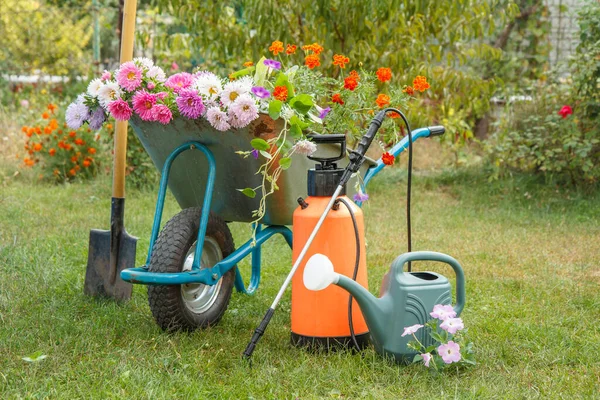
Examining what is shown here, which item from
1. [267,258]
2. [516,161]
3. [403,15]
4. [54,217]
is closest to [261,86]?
[267,258]

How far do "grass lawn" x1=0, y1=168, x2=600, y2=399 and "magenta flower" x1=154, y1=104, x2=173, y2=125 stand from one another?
69 cm

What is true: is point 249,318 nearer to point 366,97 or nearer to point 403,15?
point 366,97

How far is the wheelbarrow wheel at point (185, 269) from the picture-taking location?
2424 millimetres

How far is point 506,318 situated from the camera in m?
2.81

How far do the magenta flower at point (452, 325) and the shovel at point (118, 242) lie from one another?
4.11ft

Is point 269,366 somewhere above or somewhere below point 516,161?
below

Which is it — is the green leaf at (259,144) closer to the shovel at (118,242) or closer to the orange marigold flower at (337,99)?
the orange marigold flower at (337,99)

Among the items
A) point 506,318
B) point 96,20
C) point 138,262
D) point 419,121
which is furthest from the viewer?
point 96,20

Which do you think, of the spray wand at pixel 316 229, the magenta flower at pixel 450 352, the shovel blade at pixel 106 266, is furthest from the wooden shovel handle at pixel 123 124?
the magenta flower at pixel 450 352

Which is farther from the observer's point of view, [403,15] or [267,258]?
[403,15]

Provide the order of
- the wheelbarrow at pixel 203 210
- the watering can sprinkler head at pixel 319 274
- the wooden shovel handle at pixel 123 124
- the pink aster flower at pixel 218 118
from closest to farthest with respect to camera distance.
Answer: the watering can sprinkler head at pixel 319 274 → the pink aster flower at pixel 218 118 → the wheelbarrow at pixel 203 210 → the wooden shovel handle at pixel 123 124

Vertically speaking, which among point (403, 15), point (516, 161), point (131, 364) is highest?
point (403, 15)

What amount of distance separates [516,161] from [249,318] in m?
3.40

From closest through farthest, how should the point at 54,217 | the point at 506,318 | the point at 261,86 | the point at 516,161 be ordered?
the point at 261,86
the point at 506,318
the point at 54,217
the point at 516,161
